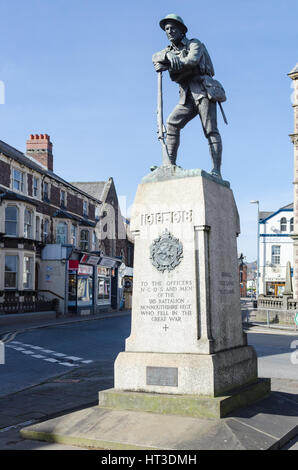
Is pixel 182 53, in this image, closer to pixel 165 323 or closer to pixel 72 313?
pixel 165 323

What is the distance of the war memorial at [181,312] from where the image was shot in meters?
5.63

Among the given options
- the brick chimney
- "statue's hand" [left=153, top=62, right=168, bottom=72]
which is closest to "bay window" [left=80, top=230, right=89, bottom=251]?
the brick chimney

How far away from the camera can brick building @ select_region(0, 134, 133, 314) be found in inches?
1248

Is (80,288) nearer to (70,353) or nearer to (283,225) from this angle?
(70,353)

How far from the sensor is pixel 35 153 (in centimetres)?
4066

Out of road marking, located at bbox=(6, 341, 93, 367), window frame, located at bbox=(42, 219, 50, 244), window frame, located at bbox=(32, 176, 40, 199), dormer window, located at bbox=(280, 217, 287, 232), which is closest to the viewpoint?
road marking, located at bbox=(6, 341, 93, 367)

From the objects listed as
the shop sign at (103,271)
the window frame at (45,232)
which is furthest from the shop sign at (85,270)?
the window frame at (45,232)

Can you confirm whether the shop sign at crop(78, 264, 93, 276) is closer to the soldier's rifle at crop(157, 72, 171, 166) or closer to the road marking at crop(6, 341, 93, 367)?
the road marking at crop(6, 341, 93, 367)

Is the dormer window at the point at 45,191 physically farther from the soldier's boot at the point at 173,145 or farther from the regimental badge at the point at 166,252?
the regimental badge at the point at 166,252

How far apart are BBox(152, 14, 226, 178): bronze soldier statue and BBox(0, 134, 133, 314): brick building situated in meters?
23.8

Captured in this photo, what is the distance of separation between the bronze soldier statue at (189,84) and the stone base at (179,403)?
3275 mm
